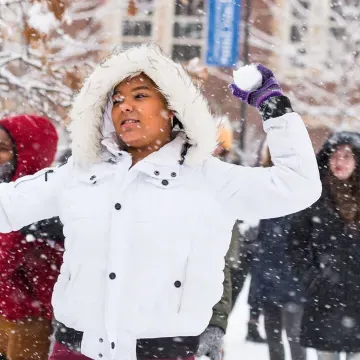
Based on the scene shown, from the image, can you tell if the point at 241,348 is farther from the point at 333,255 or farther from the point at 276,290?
the point at 333,255

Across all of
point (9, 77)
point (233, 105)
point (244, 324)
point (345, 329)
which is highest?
point (345, 329)

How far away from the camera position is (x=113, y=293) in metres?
2.59

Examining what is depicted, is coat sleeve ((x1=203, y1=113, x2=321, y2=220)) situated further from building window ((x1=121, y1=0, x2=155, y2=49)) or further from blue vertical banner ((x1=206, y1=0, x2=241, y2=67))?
building window ((x1=121, y1=0, x2=155, y2=49))

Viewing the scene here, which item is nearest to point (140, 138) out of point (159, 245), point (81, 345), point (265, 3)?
point (159, 245)

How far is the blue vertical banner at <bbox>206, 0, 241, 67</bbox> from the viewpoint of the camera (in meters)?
16.5

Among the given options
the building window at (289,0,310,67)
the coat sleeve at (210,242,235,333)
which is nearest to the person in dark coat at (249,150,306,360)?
the coat sleeve at (210,242,235,333)

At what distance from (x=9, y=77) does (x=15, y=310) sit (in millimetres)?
6376

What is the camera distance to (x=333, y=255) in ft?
15.7

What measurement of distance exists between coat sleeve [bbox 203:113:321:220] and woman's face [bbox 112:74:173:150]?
0.24m

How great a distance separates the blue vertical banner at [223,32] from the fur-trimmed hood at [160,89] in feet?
45.2

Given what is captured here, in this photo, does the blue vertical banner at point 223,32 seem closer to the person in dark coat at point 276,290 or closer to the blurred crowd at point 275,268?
the blurred crowd at point 275,268

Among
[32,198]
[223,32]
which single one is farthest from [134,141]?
[223,32]

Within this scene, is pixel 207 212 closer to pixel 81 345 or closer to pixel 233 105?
pixel 81 345

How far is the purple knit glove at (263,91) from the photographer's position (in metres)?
2.71
